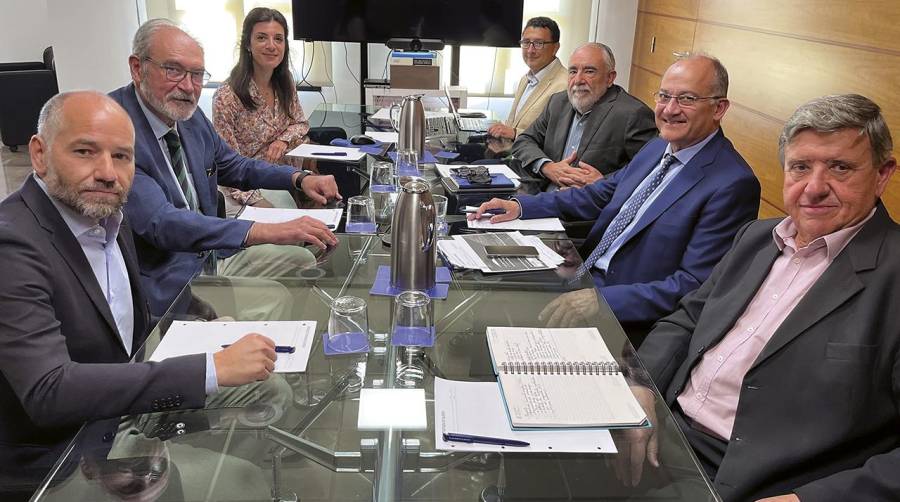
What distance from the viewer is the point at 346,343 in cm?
143

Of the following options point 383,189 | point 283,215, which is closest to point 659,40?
point 383,189

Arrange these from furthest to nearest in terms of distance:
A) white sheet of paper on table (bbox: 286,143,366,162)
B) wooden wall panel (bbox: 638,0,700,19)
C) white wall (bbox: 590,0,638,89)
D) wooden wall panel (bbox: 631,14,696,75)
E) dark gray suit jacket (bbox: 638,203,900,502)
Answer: white wall (bbox: 590,0,638,89) < wooden wall panel (bbox: 631,14,696,75) < wooden wall panel (bbox: 638,0,700,19) < white sheet of paper on table (bbox: 286,143,366,162) < dark gray suit jacket (bbox: 638,203,900,502)

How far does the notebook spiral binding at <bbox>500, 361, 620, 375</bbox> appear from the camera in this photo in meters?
1.32

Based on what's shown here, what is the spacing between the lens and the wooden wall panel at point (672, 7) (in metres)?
4.44

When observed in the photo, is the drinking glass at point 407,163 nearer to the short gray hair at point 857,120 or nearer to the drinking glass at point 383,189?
the drinking glass at point 383,189

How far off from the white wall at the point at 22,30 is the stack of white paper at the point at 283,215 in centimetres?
649

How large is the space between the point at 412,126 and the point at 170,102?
1.15m

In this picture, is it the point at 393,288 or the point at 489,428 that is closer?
the point at 489,428

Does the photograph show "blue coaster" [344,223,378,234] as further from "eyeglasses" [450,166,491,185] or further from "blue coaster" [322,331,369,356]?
"blue coaster" [322,331,369,356]

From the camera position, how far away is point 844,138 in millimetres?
1397

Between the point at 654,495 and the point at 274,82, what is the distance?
3077 millimetres

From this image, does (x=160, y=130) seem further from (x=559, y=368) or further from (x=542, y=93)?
(x=542, y=93)

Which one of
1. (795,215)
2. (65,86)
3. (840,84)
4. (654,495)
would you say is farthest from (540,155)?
(65,86)

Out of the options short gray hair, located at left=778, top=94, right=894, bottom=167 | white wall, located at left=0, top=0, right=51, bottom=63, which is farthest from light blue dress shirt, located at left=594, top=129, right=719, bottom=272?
white wall, located at left=0, top=0, right=51, bottom=63
